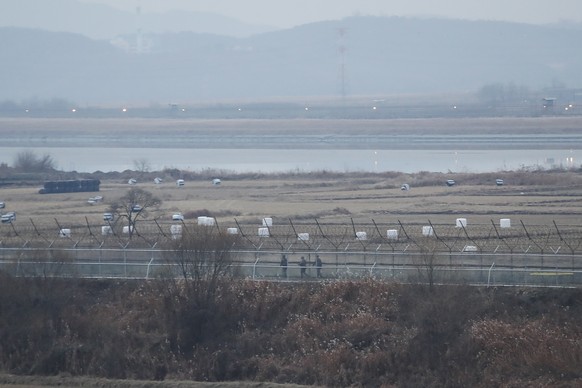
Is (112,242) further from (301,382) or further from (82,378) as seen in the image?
(301,382)

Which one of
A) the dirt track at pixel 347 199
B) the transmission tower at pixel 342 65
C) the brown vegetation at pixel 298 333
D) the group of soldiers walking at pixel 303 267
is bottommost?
the brown vegetation at pixel 298 333

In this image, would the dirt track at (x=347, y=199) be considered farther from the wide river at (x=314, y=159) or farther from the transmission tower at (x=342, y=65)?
the transmission tower at (x=342, y=65)

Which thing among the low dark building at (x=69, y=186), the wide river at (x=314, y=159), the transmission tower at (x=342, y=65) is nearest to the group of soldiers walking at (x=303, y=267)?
the low dark building at (x=69, y=186)

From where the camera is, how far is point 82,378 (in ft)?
36.3

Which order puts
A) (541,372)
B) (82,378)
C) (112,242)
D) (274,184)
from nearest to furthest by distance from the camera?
(541,372)
(82,378)
(112,242)
(274,184)

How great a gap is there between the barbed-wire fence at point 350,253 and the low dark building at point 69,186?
339 inches

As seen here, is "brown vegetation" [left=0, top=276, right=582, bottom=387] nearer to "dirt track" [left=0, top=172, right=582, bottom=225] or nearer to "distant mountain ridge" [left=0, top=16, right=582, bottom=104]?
"dirt track" [left=0, top=172, right=582, bottom=225]

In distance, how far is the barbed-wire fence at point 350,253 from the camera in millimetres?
11586

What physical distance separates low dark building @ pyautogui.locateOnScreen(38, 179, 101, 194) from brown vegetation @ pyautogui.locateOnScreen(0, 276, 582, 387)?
39.2 ft

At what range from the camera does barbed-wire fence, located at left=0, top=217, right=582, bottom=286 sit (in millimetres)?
11586

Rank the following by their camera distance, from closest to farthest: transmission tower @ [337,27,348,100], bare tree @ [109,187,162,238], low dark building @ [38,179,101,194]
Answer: bare tree @ [109,187,162,238]
low dark building @ [38,179,101,194]
transmission tower @ [337,27,348,100]

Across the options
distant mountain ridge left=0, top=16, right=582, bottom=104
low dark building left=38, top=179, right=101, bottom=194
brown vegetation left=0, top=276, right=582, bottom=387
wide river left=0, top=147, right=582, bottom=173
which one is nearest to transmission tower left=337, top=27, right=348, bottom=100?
distant mountain ridge left=0, top=16, right=582, bottom=104

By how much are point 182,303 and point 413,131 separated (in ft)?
126

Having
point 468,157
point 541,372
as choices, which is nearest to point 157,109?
point 468,157
